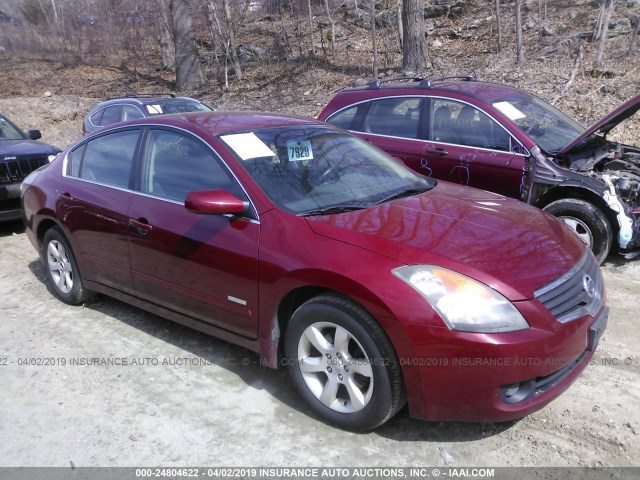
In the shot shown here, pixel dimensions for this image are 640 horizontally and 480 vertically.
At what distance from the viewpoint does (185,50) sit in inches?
774

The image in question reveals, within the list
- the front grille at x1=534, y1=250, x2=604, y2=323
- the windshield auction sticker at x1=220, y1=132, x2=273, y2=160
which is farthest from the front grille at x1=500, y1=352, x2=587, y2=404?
the windshield auction sticker at x1=220, y1=132, x2=273, y2=160

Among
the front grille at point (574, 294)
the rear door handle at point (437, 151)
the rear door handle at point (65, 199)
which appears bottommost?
the front grille at point (574, 294)

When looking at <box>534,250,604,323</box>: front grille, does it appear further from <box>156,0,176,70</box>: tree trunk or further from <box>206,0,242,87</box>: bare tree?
<box>156,0,176,70</box>: tree trunk

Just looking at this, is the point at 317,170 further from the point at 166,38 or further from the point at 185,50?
the point at 166,38

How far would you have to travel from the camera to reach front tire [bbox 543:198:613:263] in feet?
18.0

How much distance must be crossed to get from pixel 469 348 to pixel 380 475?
81 cm

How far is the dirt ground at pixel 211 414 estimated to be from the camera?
3109 mm

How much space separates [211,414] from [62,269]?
8.14ft

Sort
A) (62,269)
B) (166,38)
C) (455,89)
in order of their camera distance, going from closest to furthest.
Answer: (62,269)
(455,89)
(166,38)

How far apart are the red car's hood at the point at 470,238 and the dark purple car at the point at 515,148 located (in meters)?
1.96

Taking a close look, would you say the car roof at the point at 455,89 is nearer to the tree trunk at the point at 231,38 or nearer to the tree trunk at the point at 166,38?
the tree trunk at the point at 231,38

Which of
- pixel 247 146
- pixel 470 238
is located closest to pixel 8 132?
pixel 247 146

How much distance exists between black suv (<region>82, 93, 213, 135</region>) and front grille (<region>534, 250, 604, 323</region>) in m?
8.33

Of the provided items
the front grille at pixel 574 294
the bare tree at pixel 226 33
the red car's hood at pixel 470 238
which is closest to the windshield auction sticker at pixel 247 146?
the red car's hood at pixel 470 238
